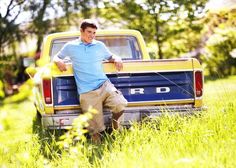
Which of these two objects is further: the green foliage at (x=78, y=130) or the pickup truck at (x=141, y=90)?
the pickup truck at (x=141, y=90)

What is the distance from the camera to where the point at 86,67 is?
595 centimetres

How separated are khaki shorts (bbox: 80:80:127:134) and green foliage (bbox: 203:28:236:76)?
40.1 feet

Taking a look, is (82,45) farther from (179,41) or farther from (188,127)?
(179,41)

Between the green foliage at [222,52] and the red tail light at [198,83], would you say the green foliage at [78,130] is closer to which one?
the red tail light at [198,83]

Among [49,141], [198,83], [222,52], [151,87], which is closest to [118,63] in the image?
[151,87]

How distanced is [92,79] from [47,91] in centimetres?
57

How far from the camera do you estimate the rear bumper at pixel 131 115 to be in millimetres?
5969

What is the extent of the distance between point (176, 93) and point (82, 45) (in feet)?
4.51

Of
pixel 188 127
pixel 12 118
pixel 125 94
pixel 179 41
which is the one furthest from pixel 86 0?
pixel 12 118

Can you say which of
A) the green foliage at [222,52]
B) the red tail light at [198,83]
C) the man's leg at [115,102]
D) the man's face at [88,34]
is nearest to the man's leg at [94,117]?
the man's leg at [115,102]

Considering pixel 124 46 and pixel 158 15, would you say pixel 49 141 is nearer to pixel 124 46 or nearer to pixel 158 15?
pixel 124 46

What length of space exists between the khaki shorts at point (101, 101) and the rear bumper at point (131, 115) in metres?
0.20

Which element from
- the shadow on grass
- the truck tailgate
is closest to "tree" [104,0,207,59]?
the shadow on grass

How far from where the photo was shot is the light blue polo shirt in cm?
594
